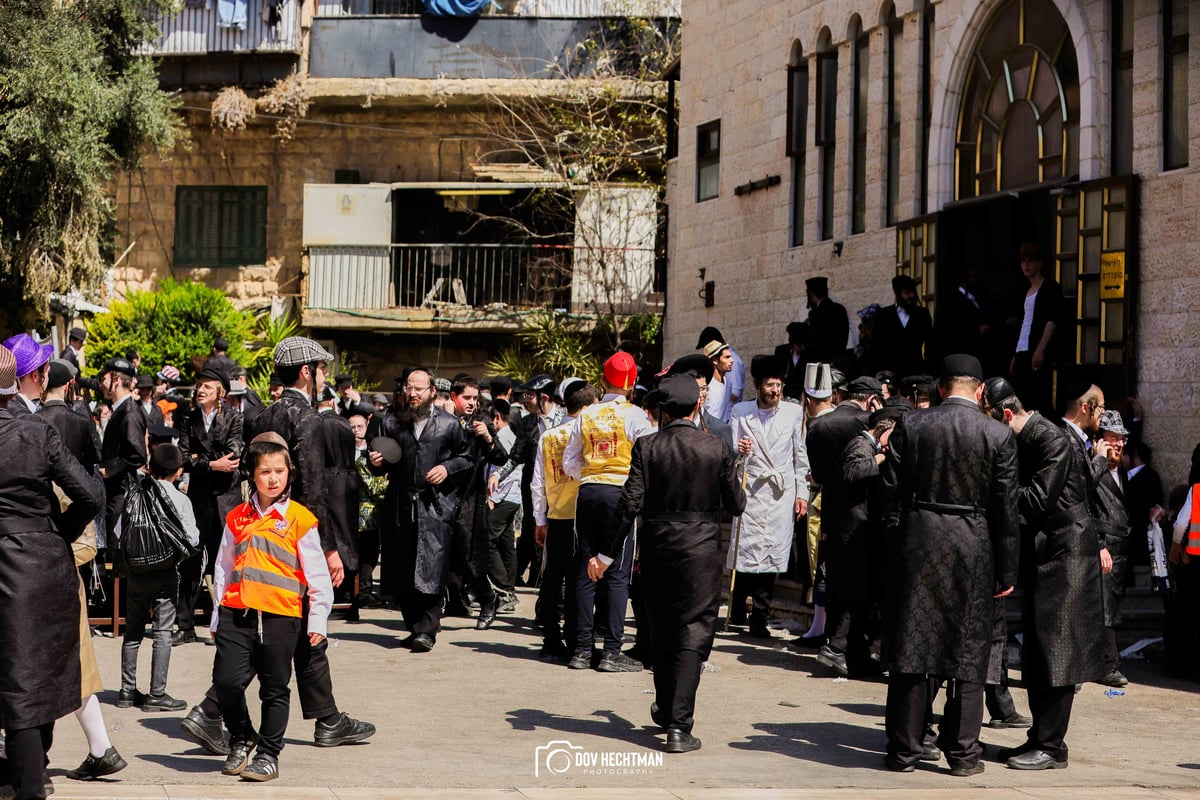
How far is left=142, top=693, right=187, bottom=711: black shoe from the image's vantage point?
8312 mm

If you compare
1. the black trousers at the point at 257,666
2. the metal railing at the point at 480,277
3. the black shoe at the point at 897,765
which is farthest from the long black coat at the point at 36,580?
the metal railing at the point at 480,277

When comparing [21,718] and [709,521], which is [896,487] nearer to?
[709,521]

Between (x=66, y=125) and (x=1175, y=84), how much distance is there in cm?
1590

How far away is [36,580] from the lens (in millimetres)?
6051

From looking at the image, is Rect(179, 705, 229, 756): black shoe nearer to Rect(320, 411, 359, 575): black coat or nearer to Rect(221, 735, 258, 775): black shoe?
Rect(221, 735, 258, 775): black shoe

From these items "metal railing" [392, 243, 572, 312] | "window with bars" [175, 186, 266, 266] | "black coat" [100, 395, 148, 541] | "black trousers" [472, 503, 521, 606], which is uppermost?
"window with bars" [175, 186, 266, 266]

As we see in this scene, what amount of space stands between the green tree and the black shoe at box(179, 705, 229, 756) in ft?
53.3

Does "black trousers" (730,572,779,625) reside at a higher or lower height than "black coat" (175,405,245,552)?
lower

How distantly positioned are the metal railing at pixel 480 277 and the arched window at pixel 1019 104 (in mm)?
11643

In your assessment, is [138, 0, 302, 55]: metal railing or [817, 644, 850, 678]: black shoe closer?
[817, 644, 850, 678]: black shoe

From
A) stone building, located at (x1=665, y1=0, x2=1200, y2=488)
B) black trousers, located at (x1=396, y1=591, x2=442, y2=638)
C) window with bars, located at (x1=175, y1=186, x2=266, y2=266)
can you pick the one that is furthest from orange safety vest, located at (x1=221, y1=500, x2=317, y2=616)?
window with bars, located at (x1=175, y1=186, x2=266, y2=266)

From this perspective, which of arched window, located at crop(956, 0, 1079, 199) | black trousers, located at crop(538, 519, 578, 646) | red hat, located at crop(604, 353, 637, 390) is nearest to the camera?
red hat, located at crop(604, 353, 637, 390)

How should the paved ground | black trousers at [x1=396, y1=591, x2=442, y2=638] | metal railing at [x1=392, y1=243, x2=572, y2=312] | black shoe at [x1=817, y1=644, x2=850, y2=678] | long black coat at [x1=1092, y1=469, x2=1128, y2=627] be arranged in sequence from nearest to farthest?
the paved ground → long black coat at [x1=1092, y1=469, x2=1128, y2=627] → black shoe at [x1=817, y1=644, x2=850, y2=678] → black trousers at [x1=396, y1=591, x2=442, y2=638] → metal railing at [x1=392, y1=243, x2=572, y2=312]

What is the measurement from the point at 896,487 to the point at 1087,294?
6.59 m
